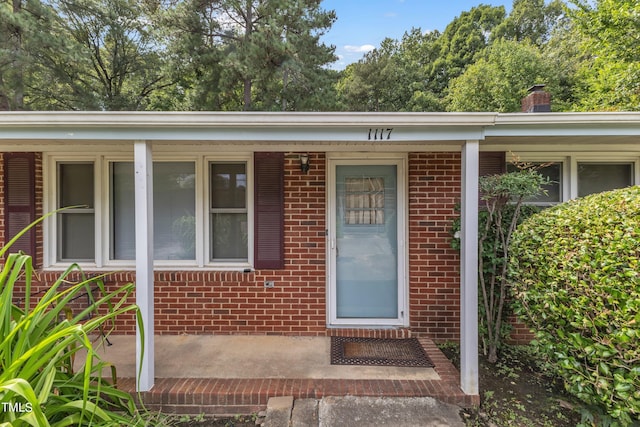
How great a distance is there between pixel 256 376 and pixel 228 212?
1869 mm

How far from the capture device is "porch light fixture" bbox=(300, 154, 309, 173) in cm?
361

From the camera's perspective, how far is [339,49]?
36.1ft

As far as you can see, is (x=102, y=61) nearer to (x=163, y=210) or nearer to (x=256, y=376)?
(x=163, y=210)

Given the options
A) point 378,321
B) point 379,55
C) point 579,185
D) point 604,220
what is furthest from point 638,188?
point 379,55

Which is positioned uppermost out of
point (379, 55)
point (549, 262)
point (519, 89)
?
point (379, 55)

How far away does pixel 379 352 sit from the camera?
10.7 feet

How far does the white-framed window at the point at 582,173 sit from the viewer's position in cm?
370

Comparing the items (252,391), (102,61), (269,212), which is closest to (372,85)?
(102,61)

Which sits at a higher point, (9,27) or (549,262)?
(9,27)

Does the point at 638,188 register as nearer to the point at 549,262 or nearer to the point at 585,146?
the point at 549,262

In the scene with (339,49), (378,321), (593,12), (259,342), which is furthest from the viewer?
(339,49)

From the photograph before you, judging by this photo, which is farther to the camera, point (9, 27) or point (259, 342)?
point (9, 27)

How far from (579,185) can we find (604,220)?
1930mm

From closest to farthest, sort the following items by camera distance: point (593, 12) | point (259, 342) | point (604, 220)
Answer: point (604, 220) → point (259, 342) → point (593, 12)
